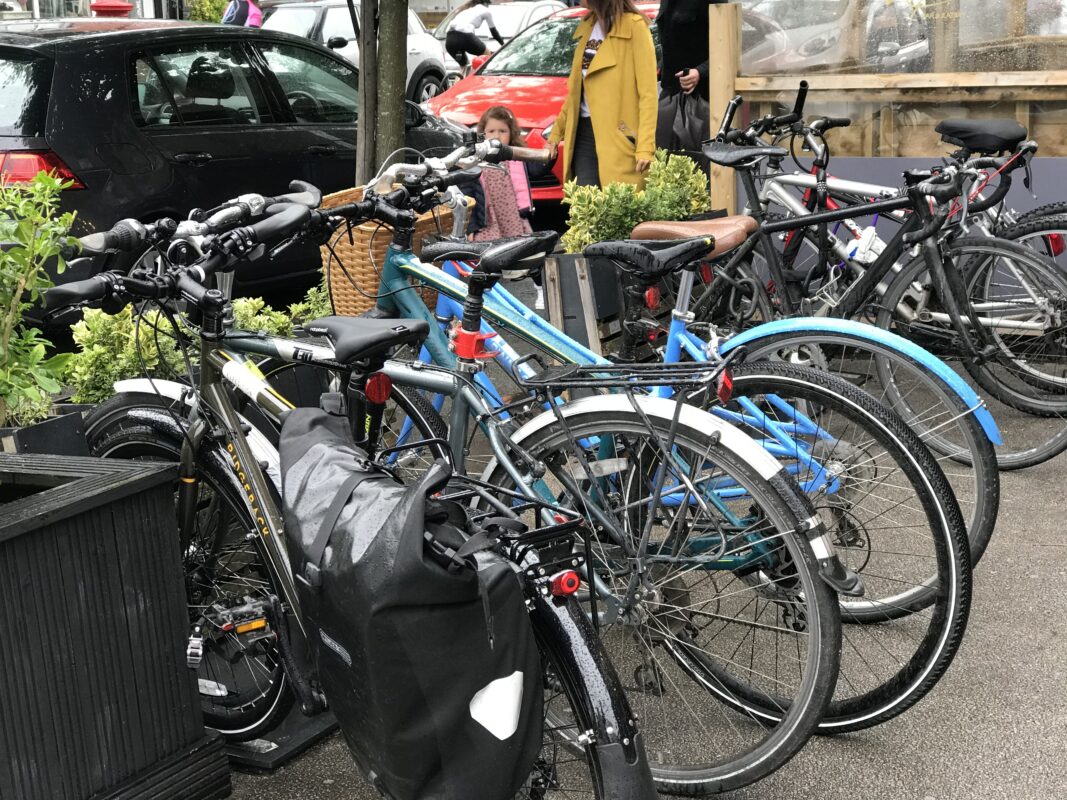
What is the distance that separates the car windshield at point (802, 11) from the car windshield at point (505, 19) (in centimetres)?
1190

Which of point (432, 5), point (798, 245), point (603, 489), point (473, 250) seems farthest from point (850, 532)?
point (432, 5)

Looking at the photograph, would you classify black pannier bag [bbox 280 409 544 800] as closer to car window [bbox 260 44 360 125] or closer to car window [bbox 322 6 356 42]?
car window [bbox 260 44 360 125]

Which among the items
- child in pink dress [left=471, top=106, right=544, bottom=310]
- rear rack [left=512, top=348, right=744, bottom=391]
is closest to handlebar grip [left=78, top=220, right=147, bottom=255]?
rear rack [left=512, top=348, right=744, bottom=391]

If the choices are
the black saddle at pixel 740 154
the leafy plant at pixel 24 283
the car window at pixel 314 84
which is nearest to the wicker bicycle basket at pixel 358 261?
the black saddle at pixel 740 154

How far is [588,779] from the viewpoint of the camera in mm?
2576

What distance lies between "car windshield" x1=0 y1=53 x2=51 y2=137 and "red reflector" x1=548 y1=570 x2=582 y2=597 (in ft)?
17.1

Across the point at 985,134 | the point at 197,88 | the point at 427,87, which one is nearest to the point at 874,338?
the point at 985,134

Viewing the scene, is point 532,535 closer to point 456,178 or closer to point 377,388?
point 377,388

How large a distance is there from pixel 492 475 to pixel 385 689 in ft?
3.35

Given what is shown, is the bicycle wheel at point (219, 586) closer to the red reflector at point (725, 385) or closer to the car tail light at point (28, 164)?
the red reflector at point (725, 385)

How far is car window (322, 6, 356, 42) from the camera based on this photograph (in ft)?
55.4

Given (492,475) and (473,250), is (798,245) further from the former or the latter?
(492,475)

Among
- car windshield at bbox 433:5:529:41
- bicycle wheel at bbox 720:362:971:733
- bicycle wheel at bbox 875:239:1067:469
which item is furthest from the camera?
car windshield at bbox 433:5:529:41

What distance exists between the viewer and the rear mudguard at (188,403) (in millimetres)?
2982
